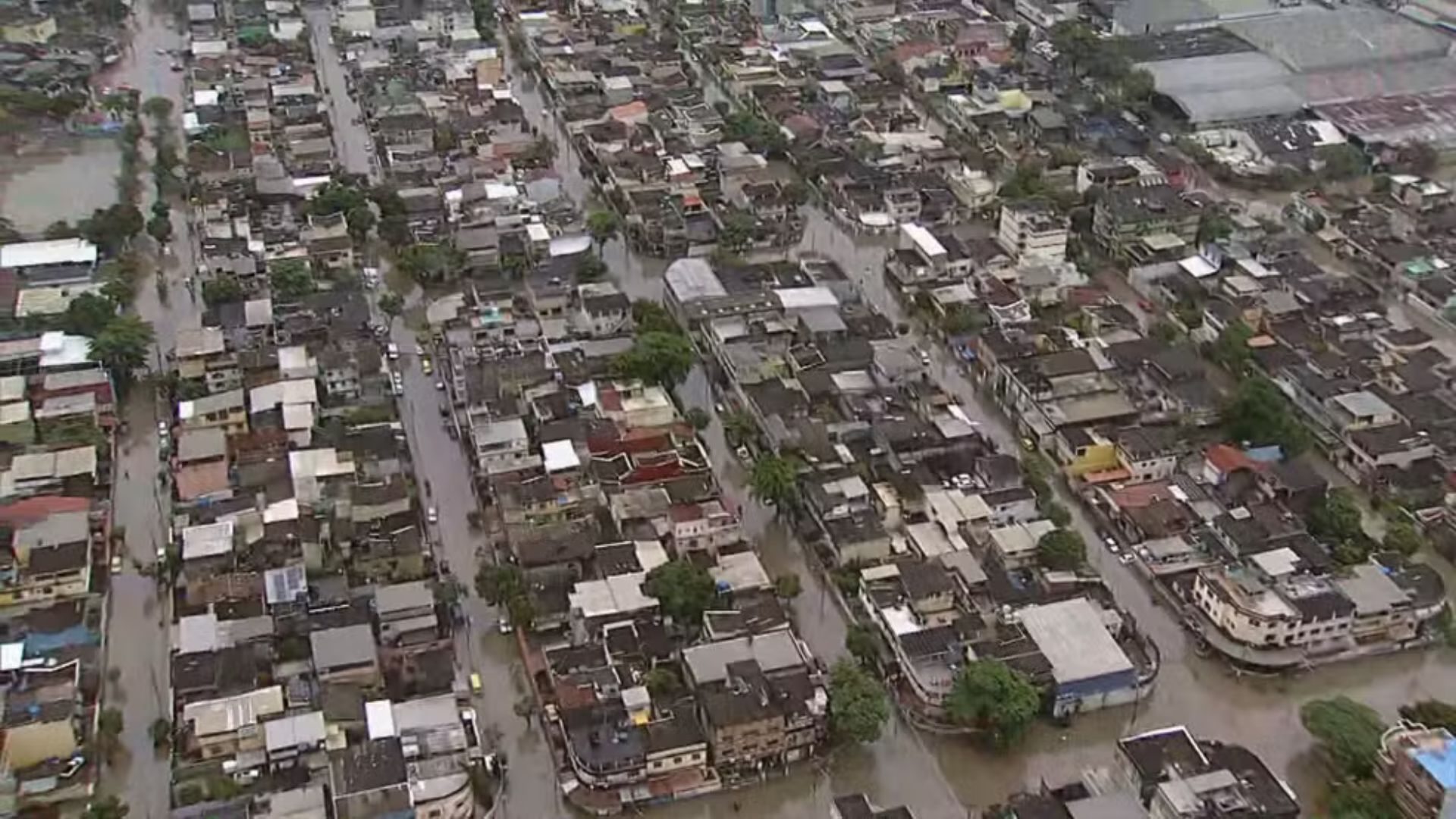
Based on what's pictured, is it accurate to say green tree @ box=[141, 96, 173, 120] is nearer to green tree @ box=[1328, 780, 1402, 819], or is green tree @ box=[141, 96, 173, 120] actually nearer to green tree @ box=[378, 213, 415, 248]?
green tree @ box=[378, 213, 415, 248]

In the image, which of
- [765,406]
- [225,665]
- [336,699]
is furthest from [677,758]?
[765,406]

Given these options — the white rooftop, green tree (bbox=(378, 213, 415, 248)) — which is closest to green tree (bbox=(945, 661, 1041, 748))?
green tree (bbox=(378, 213, 415, 248))

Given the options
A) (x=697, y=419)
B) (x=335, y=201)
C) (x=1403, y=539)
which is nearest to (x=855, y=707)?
(x=697, y=419)

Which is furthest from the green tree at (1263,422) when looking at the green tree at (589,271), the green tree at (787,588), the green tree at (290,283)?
the green tree at (290,283)

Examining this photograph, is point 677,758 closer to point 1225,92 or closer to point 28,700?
point 28,700

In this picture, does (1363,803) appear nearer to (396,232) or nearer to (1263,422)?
(1263,422)
